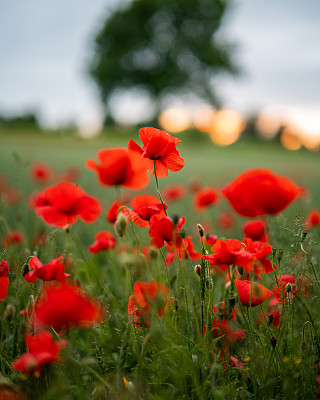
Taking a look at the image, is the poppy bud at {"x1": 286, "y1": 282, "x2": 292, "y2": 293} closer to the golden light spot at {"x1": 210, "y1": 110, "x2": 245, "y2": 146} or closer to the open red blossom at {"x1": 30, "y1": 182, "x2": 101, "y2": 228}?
the open red blossom at {"x1": 30, "y1": 182, "x2": 101, "y2": 228}

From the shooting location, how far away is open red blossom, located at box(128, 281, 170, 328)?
746mm

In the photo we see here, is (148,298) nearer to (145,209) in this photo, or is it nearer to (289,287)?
(145,209)

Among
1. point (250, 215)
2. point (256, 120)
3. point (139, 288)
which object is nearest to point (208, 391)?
point (139, 288)

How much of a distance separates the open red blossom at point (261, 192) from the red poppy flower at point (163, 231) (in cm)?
15

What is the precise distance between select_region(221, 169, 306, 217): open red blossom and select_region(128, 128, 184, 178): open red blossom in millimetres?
156

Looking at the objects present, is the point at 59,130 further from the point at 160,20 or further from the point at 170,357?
the point at 170,357

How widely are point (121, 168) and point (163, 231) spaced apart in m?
0.26

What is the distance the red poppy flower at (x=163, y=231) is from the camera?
85 cm

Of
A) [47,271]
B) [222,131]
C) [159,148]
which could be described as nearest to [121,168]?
[159,148]

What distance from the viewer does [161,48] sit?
23812mm

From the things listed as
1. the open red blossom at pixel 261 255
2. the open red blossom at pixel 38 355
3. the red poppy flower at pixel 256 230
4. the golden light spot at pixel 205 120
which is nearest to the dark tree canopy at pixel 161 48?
the golden light spot at pixel 205 120

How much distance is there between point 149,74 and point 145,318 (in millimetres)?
24448

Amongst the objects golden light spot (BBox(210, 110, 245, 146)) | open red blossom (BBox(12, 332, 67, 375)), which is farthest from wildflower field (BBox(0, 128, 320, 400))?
golden light spot (BBox(210, 110, 245, 146))

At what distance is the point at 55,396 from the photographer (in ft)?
2.22
